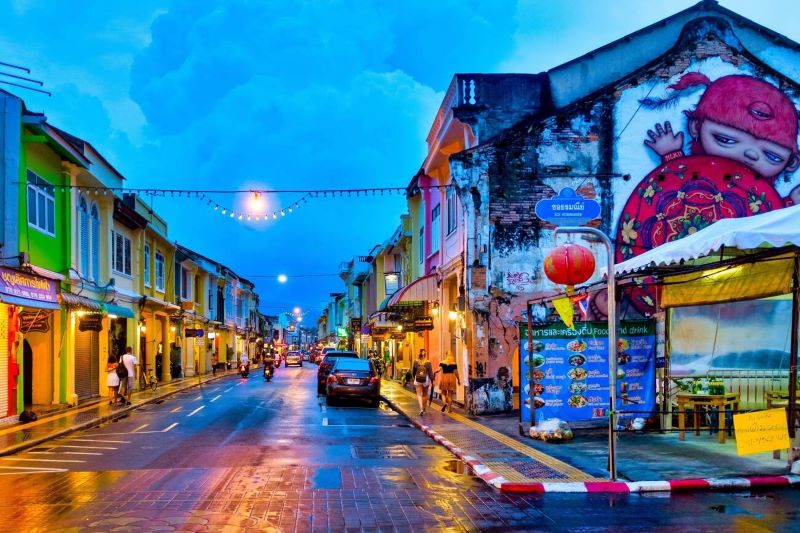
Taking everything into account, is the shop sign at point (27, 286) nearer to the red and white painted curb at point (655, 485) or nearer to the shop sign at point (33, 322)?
the shop sign at point (33, 322)

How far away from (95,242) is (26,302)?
8.90m

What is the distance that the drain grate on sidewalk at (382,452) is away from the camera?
13672 mm

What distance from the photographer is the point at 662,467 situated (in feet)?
38.1

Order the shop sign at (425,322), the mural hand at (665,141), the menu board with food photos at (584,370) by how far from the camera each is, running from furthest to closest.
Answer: the shop sign at (425,322), the mural hand at (665,141), the menu board with food photos at (584,370)

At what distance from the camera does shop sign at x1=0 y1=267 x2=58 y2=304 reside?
17.5 m

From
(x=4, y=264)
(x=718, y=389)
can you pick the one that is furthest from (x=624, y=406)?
(x=4, y=264)

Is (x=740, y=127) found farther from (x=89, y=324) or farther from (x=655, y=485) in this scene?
(x=89, y=324)

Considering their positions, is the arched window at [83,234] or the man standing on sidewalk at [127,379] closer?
the arched window at [83,234]

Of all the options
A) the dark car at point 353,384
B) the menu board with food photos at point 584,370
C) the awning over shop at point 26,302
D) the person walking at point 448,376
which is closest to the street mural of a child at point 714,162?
the person walking at point 448,376

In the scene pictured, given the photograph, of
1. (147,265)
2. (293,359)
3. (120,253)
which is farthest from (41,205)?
(293,359)

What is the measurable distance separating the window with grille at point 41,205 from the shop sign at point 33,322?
2.37 meters

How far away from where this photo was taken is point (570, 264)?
38.7ft

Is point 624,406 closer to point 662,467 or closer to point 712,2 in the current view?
point 662,467

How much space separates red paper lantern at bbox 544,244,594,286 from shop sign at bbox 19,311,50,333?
1435 centimetres
